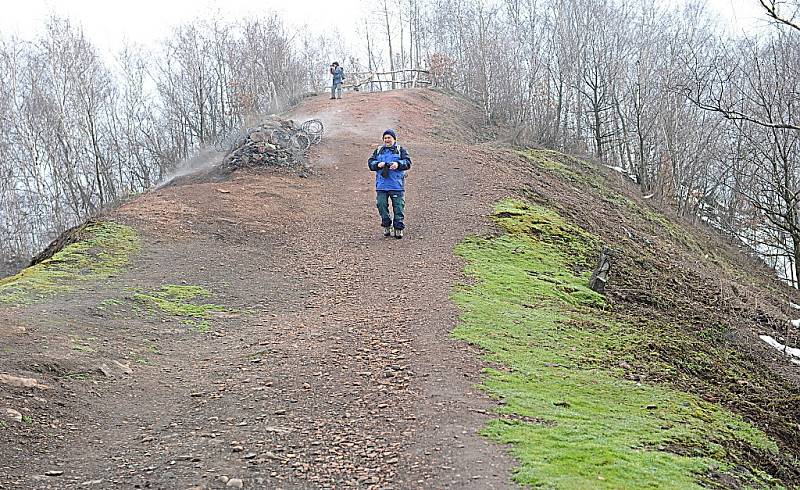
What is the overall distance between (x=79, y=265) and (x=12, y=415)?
534cm

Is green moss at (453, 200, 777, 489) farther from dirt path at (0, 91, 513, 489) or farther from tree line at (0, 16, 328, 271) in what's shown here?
tree line at (0, 16, 328, 271)

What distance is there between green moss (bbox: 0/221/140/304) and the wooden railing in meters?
23.5

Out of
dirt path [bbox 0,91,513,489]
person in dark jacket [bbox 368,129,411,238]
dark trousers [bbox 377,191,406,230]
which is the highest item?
person in dark jacket [bbox 368,129,411,238]

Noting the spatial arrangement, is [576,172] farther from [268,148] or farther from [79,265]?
[79,265]

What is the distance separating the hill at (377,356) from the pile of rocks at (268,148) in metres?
2.35

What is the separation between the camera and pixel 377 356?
21.1 ft

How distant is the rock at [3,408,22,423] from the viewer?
194 inches

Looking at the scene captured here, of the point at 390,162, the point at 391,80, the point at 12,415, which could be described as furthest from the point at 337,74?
the point at 12,415

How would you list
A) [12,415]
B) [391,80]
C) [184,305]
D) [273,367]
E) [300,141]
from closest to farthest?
[12,415]
[273,367]
[184,305]
[300,141]
[391,80]

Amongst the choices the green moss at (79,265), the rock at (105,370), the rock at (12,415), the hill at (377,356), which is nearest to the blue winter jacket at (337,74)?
the hill at (377,356)

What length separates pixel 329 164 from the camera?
18141 millimetres

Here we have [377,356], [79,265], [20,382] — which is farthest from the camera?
[79,265]

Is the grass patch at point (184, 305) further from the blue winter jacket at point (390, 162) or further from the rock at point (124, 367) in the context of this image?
the blue winter jacket at point (390, 162)

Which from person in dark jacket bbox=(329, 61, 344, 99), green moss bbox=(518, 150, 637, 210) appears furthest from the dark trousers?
person in dark jacket bbox=(329, 61, 344, 99)
